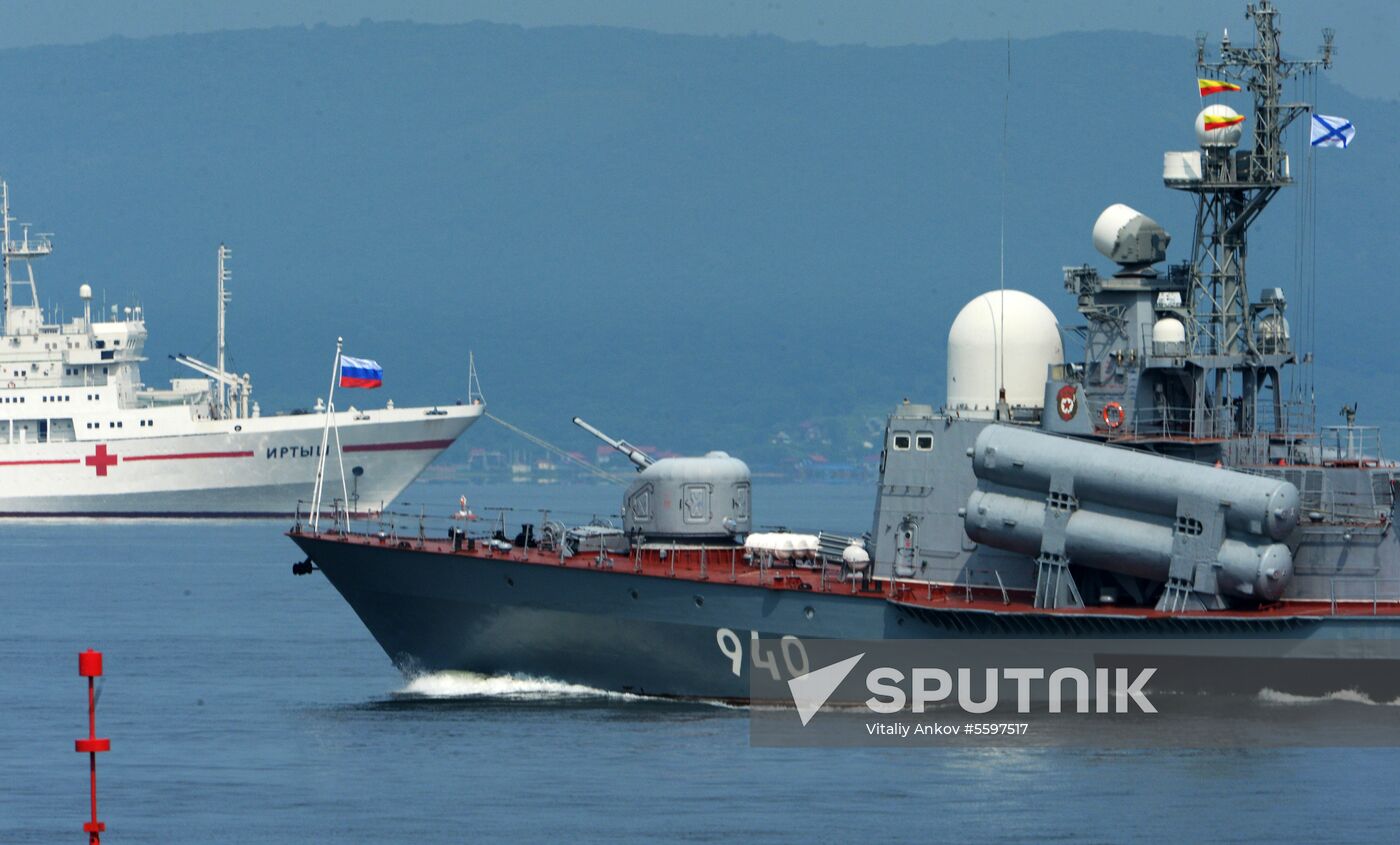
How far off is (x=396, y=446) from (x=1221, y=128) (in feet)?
264

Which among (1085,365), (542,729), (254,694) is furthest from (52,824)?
(1085,365)

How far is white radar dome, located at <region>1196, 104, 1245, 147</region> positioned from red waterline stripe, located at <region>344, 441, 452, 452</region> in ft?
261

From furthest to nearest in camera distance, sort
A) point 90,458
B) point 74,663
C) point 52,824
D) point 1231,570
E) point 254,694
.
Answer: point 90,458
point 74,663
point 254,694
point 1231,570
point 52,824

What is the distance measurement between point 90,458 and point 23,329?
7512mm

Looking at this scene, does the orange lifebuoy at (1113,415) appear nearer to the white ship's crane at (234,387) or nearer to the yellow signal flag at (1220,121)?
the yellow signal flag at (1220,121)

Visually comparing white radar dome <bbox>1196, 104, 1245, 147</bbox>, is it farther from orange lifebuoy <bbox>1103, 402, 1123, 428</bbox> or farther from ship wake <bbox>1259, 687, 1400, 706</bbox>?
ship wake <bbox>1259, 687, 1400, 706</bbox>

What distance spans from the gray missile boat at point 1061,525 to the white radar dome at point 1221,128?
4 centimetres

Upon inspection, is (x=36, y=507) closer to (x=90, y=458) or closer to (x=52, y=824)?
(x=90, y=458)

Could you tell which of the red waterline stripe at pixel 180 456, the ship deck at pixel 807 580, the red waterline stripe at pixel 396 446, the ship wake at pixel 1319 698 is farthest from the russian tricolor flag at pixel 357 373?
the red waterline stripe at pixel 396 446

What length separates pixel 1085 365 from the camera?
39562 mm

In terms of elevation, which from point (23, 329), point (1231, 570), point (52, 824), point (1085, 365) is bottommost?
point (52, 824)

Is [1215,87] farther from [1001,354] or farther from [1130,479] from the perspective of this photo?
[1130,479]

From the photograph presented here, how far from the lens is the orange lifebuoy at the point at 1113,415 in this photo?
3831 cm

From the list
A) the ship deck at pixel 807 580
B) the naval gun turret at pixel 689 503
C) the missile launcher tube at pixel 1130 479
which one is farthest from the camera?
the naval gun turret at pixel 689 503
